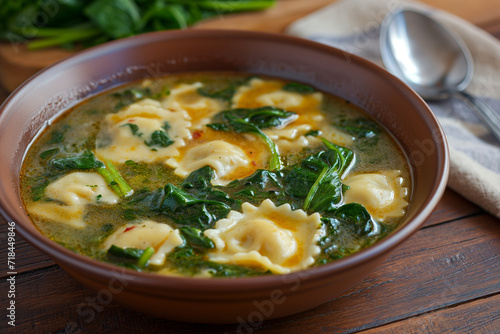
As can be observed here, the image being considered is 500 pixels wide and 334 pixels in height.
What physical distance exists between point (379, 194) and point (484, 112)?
1953mm

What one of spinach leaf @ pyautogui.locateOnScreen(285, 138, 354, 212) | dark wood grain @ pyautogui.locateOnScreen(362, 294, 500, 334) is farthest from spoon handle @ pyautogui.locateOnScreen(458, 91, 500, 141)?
dark wood grain @ pyautogui.locateOnScreen(362, 294, 500, 334)

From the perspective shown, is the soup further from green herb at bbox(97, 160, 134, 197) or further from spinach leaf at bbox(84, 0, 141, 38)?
spinach leaf at bbox(84, 0, 141, 38)

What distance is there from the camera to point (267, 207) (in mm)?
3295

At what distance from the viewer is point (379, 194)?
3.36 meters

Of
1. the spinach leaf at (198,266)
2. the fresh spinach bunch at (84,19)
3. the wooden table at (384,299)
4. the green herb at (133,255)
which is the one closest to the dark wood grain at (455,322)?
the wooden table at (384,299)

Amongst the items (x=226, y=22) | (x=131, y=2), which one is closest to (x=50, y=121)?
→ (x=131, y=2)

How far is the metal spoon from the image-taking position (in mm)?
5023

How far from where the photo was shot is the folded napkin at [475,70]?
13.0 feet

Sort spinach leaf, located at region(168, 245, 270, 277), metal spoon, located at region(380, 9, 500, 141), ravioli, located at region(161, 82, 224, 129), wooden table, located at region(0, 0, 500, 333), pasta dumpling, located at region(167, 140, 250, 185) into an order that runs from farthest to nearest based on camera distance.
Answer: metal spoon, located at region(380, 9, 500, 141) → ravioli, located at region(161, 82, 224, 129) → pasta dumpling, located at region(167, 140, 250, 185) → wooden table, located at region(0, 0, 500, 333) → spinach leaf, located at region(168, 245, 270, 277)

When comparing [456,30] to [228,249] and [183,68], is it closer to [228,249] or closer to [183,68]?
[183,68]

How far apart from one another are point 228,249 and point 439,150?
52.1 inches

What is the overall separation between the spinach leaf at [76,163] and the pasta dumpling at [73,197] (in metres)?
0.08

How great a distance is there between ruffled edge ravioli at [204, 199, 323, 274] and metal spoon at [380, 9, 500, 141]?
2400mm

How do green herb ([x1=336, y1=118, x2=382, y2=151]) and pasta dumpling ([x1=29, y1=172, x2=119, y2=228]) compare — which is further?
green herb ([x1=336, y1=118, x2=382, y2=151])
